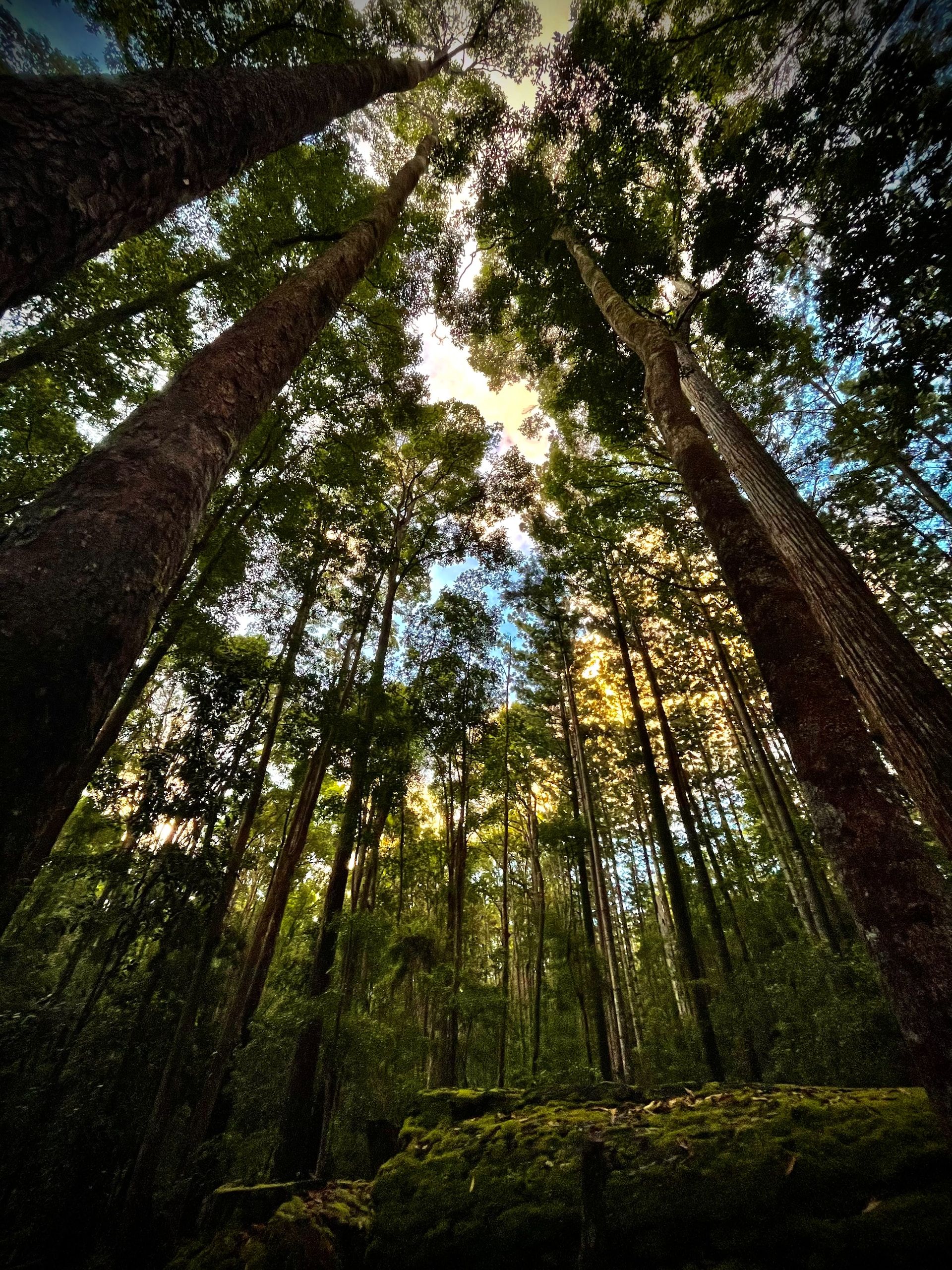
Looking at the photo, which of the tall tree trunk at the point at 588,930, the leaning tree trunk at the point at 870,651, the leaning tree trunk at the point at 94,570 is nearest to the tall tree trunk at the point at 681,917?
the tall tree trunk at the point at 588,930

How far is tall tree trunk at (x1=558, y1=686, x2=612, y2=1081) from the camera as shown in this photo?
901cm

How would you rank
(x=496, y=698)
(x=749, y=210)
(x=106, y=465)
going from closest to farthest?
1. (x=106, y=465)
2. (x=749, y=210)
3. (x=496, y=698)

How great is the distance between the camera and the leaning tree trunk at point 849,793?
1.68 metres

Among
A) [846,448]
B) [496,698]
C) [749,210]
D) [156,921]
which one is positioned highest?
[846,448]

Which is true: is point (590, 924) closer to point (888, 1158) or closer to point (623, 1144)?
point (623, 1144)

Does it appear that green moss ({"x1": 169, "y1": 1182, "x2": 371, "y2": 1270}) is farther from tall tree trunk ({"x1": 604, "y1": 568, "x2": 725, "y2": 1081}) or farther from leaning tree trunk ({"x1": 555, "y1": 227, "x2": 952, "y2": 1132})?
tall tree trunk ({"x1": 604, "y1": 568, "x2": 725, "y2": 1081})

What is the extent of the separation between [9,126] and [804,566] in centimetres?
409

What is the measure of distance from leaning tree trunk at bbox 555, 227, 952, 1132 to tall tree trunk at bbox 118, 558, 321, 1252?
6736mm

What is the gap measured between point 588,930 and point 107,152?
12533 millimetres

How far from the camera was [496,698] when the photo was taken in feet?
38.3

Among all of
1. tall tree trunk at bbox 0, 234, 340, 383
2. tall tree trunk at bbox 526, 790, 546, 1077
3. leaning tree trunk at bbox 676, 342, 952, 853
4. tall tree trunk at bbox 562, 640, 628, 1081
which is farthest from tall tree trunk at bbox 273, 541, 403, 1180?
tall tree trunk at bbox 0, 234, 340, 383

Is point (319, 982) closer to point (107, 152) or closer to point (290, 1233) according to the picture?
point (290, 1233)

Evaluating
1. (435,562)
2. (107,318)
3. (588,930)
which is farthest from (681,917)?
(107,318)

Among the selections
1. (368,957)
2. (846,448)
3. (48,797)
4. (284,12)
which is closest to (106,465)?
(48,797)
